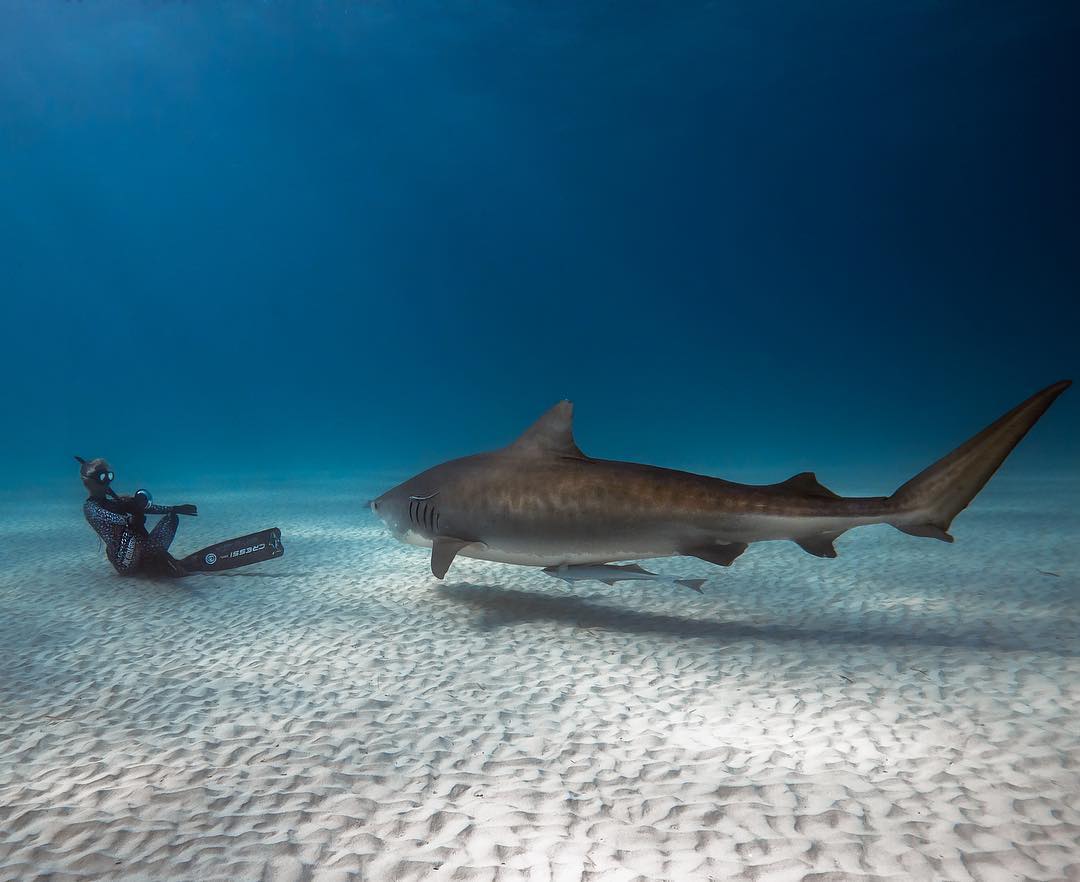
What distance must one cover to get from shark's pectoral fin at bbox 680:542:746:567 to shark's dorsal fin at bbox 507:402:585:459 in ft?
5.02

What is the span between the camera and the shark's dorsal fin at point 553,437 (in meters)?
5.92

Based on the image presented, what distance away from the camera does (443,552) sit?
583 cm

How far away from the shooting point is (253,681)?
440 cm

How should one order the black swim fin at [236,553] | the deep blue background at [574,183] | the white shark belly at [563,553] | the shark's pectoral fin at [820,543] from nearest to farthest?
the shark's pectoral fin at [820,543] < the white shark belly at [563,553] < the black swim fin at [236,553] < the deep blue background at [574,183]

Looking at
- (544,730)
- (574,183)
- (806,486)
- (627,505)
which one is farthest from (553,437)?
(574,183)

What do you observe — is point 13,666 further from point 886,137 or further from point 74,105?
point 74,105

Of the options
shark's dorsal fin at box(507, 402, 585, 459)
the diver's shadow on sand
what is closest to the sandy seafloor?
Answer: the diver's shadow on sand

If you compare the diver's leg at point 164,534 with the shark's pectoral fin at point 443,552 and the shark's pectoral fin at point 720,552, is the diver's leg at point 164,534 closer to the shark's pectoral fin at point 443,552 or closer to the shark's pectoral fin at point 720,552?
the shark's pectoral fin at point 443,552

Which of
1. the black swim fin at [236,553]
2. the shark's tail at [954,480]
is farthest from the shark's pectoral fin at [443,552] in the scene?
the shark's tail at [954,480]

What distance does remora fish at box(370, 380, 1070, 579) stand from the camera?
4258mm

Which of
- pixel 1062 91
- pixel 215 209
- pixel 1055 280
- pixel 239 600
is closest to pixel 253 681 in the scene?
pixel 239 600

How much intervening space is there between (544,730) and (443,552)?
256cm

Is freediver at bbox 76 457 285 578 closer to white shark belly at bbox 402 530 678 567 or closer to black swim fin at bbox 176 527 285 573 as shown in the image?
black swim fin at bbox 176 527 285 573

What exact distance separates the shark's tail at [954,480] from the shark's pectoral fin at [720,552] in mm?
1135
